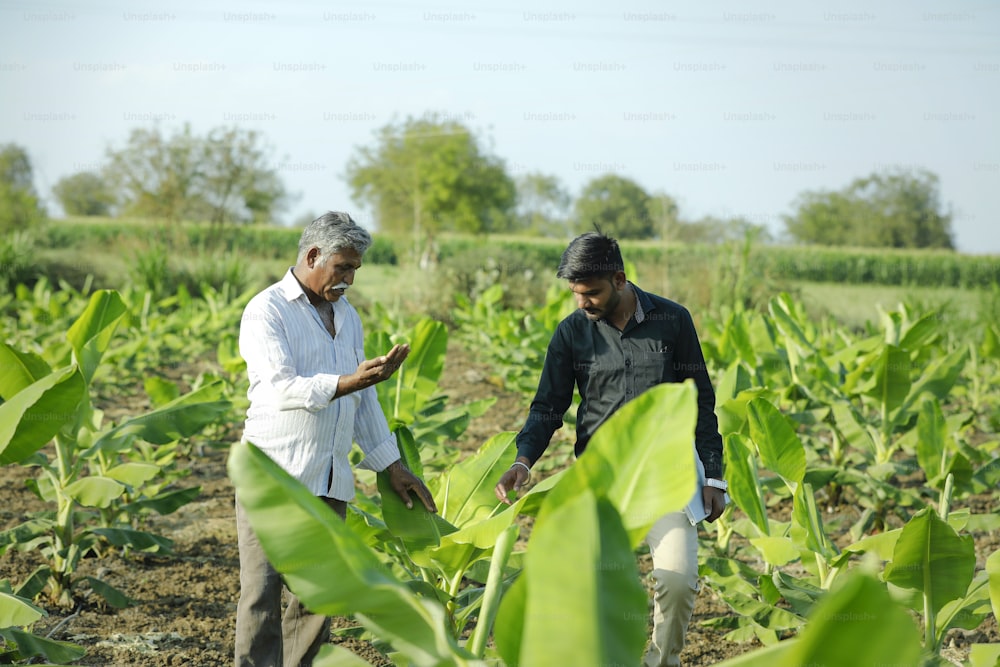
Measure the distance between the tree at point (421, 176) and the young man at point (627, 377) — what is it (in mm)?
24533

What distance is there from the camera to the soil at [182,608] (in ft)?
12.8

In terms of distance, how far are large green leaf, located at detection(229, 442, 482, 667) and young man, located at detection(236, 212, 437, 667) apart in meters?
1.27

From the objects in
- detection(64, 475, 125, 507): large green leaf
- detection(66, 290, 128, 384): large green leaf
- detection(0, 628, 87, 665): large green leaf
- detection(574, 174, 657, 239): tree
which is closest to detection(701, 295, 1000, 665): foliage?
detection(0, 628, 87, 665): large green leaf

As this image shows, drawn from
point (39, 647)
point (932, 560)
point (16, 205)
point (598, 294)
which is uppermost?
point (16, 205)

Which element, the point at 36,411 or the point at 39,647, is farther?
the point at 39,647

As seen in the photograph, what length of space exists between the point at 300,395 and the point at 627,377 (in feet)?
3.85

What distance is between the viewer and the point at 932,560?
8.29 ft

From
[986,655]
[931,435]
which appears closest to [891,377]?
[931,435]

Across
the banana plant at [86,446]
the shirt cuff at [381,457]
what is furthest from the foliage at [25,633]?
the shirt cuff at [381,457]

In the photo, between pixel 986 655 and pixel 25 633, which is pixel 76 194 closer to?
pixel 25 633

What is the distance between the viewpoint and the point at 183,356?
11.0m

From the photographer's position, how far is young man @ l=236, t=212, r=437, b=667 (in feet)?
9.99

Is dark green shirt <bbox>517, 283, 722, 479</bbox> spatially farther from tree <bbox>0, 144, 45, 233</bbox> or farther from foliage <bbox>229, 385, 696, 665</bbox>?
tree <bbox>0, 144, 45, 233</bbox>

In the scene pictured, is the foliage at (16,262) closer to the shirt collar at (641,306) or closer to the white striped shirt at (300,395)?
the white striped shirt at (300,395)
